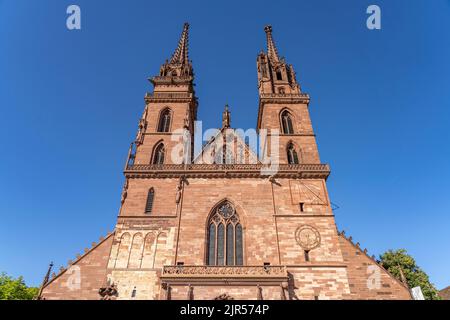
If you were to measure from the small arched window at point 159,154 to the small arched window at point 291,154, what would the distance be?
9483 mm

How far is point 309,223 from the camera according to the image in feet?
57.3

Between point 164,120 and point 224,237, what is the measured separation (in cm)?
1162

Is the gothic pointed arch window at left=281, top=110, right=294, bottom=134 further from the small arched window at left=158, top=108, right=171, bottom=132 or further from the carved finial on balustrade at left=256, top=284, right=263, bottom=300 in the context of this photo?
the carved finial on balustrade at left=256, top=284, right=263, bottom=300

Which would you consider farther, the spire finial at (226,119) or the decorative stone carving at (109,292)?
the spire finial at (226,119)

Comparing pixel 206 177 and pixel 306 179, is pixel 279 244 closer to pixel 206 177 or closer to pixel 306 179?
pixel 306 179

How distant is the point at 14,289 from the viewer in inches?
1065

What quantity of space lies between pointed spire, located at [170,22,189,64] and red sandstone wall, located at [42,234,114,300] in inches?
826

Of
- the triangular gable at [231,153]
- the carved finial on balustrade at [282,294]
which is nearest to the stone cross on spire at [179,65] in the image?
the triangular gable at [231,153]

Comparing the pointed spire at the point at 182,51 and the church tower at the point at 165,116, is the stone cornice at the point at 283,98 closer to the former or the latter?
the church tower at the point at 165,116

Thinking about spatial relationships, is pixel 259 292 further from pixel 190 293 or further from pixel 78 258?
pixel 78 258

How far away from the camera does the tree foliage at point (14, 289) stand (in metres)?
26.4

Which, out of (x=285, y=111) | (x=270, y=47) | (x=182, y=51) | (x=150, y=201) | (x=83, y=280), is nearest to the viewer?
(x=83, y=280)

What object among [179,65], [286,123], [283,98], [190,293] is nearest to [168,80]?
[179,65]
